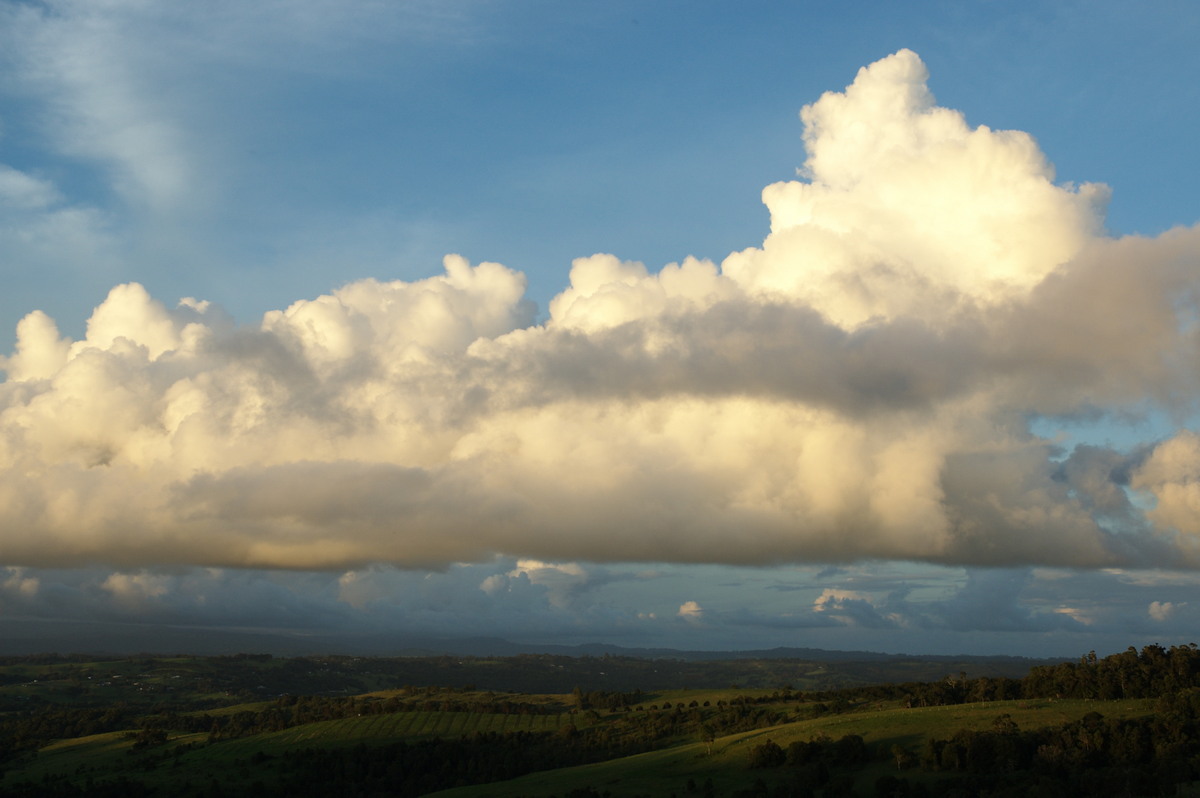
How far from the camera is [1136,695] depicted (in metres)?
169

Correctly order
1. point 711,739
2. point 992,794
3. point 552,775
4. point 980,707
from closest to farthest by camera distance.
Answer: point 992,794 → point 980,707 → point 552,775 → point 711,739

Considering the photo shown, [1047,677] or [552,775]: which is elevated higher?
[1047,677]

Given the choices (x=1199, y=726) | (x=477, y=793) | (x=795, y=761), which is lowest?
(x=477, y=793)

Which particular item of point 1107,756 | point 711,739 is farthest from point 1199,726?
point 711,739

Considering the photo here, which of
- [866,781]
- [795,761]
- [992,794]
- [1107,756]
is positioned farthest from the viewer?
[795,761]

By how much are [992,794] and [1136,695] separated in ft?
243

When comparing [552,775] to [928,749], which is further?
[552,775]

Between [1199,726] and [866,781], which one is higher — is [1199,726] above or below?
above

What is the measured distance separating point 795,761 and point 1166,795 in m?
54.1

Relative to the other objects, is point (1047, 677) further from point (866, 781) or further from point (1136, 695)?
point (866, 781)

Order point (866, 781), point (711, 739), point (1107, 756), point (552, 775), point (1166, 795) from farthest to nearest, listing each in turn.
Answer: point (711, 739), point (552, 775), point (866, 781), point (1107, 756), point (1166, 795)

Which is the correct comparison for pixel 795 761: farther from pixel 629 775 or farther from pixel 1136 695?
pixel 1136 695

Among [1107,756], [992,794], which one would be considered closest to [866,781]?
[992,794]

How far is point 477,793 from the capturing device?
548 ft
